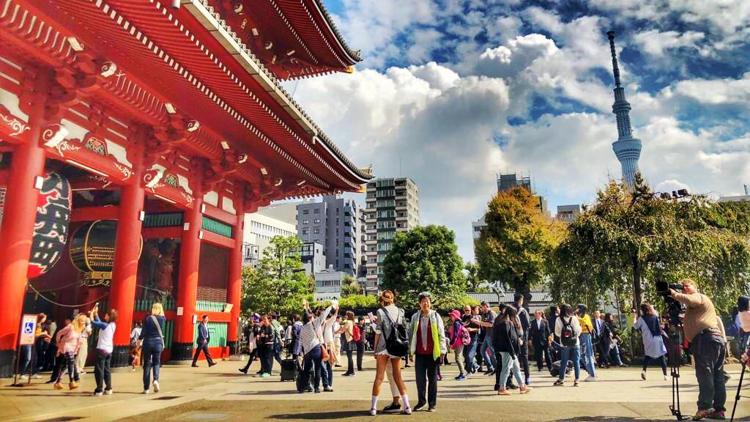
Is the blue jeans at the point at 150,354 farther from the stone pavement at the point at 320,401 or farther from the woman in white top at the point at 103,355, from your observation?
the woman in white top at the point at 103,355

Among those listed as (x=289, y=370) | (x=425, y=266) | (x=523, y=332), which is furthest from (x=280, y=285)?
(x=523, y=332)

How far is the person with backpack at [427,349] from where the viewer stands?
23.1 ft

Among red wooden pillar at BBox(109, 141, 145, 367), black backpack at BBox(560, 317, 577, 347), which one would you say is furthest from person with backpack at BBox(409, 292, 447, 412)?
red wooden pillar at BBox(109, 141, 145, 367)

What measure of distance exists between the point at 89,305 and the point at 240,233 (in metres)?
5.88

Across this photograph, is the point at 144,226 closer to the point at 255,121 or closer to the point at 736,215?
the point at 255,121

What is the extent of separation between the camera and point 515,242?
38.8m

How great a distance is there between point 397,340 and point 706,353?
418 centimetres

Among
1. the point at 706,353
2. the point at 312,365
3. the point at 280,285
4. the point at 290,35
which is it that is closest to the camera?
the point at 706,353

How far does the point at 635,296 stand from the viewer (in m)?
17.2

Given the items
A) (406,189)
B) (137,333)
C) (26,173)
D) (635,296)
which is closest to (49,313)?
(137,333)

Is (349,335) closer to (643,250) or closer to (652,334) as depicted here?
(652,334)

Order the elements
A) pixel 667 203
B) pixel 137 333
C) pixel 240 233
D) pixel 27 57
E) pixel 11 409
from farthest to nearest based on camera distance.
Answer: pixel 240 233
pixel 667 203
pixel 137 333
pixel 27 57
pixel 11 409

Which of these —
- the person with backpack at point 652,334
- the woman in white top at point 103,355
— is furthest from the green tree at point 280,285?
the person with backpack at point 652,334

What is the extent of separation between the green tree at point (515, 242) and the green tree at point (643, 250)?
63.6 ft
